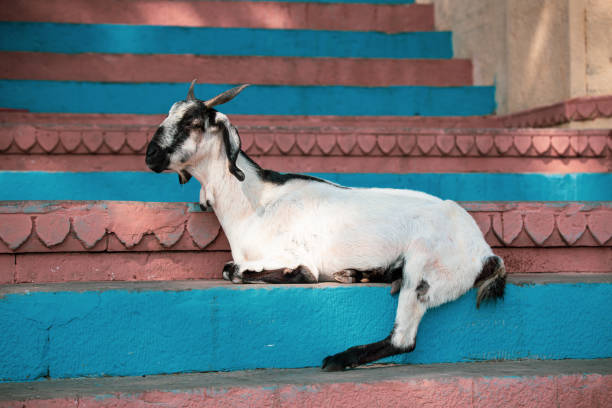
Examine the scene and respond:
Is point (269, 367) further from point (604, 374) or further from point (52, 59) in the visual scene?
point (52, 59)

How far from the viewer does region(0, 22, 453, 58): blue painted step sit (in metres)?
5.72

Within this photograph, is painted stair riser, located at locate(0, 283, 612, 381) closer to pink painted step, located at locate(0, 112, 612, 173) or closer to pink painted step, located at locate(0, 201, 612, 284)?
pink painted step, located at locate(0, 201, 612, 284)

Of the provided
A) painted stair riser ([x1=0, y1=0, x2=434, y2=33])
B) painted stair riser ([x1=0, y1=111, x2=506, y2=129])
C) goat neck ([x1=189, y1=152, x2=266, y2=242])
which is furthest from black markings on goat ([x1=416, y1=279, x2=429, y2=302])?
painted stair riser ([x1=0, y1=0, x2=434, y2=33])

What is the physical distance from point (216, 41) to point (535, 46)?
2.85m

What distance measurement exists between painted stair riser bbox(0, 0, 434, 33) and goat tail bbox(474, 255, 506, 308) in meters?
4.33

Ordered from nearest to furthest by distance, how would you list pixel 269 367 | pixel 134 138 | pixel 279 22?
pixel 269 367 < pixel 134 138 < pixel 279 22

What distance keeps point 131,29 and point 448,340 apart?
4.58m

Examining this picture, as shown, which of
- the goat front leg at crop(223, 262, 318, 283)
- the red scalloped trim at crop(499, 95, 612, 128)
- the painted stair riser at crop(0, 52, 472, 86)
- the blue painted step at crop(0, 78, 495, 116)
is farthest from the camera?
the painted stair riser at crop(0, 52, 472, 86)

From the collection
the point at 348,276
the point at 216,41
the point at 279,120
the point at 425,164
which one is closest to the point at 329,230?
the point at 348,276

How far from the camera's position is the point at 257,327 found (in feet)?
7.31

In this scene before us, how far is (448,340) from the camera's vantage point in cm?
234

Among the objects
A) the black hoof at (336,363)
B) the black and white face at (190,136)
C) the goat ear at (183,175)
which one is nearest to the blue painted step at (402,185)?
the goat ear at (183,175)

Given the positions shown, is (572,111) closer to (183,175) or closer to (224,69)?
(224,69)

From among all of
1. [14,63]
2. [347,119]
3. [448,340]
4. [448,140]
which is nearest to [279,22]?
[347,119]
